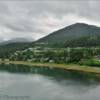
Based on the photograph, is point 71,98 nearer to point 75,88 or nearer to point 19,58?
point 75,88

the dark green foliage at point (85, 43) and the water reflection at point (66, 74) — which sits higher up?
the dark green foliage at point (85, 43)

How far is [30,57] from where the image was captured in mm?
139125

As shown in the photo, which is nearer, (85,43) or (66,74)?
(66,74)

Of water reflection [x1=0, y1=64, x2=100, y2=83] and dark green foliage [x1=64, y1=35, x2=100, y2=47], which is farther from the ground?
dark green foliage [x1=64, y1=35, x2=100, y2=47]

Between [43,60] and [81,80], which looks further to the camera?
[43,60]

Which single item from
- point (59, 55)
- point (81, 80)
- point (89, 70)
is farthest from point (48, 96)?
point (59, 55)

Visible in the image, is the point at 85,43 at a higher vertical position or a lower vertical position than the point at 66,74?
higher

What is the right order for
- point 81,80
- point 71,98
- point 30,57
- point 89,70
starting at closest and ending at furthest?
point 71,98 → point 81,80 → point 89,70 → point 30,57

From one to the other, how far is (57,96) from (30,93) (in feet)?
18.6

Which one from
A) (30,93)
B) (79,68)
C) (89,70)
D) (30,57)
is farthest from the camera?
(30,57)

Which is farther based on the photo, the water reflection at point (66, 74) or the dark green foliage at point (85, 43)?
the dark green foliage at point (85, 43)

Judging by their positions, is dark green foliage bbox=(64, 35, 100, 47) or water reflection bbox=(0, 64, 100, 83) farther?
dark green foliage bbox=(64, 35, 100, 47)

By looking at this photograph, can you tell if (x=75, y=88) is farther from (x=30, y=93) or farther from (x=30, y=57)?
(x=30, y=57)

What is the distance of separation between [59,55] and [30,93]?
71156 millimetres
